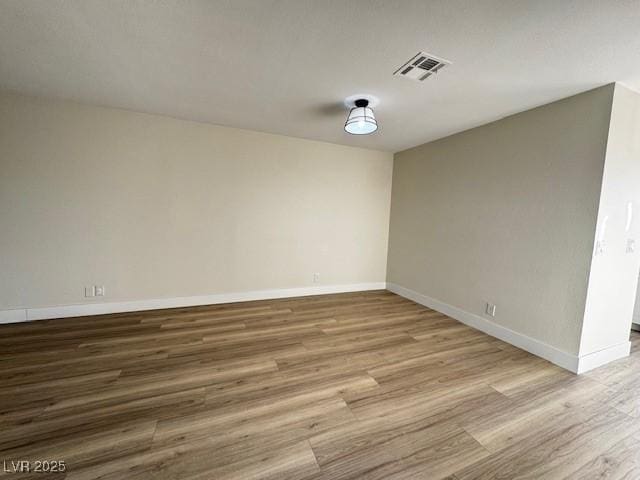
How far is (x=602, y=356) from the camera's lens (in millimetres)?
2156

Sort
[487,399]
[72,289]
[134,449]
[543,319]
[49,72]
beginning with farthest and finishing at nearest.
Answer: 1. [72,289]
2. [543,319]
3. [49,72]
4. [487,399]
5. [134,449]

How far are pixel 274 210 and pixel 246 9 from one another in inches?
94.4

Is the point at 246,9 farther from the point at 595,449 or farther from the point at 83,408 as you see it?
the point at 595,449

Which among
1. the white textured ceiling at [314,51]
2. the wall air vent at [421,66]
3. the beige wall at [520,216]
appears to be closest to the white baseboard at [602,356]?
the beige wall at [520,216]

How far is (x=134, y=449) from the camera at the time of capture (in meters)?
1.23

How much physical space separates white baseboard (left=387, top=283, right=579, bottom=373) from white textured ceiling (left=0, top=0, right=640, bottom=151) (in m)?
2.27

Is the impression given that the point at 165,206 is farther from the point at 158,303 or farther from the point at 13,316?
the point at 13,316

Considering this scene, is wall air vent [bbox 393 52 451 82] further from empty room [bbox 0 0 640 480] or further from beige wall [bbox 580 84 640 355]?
beige wall [bbox 580 84 640 355]

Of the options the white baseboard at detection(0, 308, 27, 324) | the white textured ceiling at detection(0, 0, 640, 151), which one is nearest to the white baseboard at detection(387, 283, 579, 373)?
the white textured ceiling at detection(0, 0, 640, 151)

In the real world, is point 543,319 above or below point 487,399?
above

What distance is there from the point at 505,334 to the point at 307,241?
2713mm

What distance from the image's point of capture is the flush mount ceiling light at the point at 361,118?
7.61ft

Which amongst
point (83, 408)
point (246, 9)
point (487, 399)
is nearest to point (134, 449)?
point (83, 408)

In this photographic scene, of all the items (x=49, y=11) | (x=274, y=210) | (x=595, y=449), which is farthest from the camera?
(x=274, y=210)
